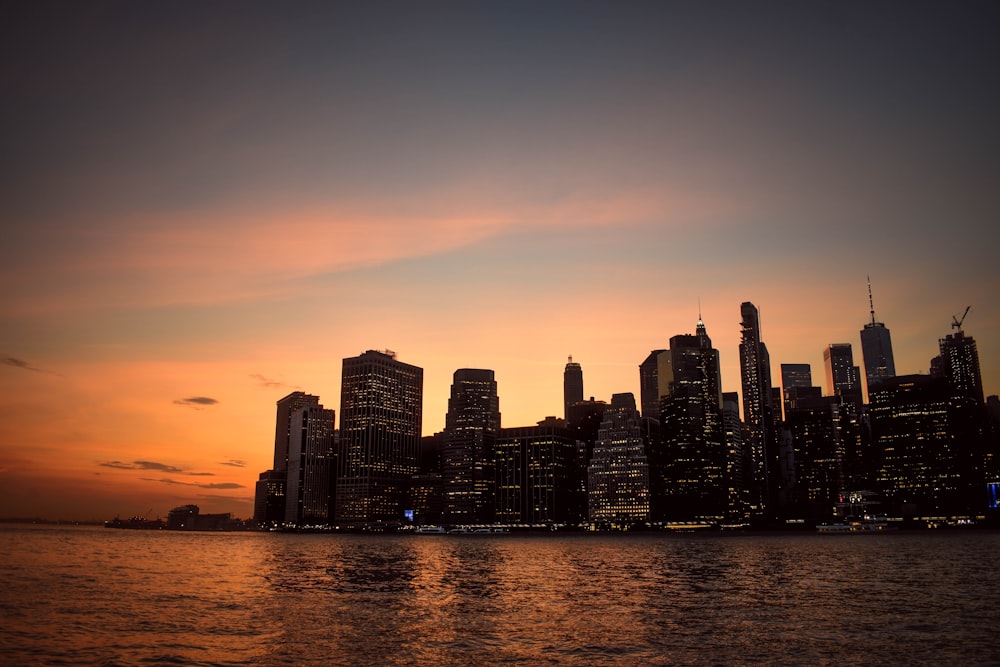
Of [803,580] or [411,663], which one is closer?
[411,663]

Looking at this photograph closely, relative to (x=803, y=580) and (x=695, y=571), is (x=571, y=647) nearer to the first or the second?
(x=803, y=580)

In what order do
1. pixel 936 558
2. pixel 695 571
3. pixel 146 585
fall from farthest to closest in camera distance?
pixel 936 558, pixel 695 571, pixel 146 585

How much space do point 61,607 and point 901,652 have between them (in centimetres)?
6197

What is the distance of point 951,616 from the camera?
56938mm

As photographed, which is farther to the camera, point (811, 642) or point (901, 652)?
point (811, 642)

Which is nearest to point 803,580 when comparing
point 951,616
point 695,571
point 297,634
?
point 695,571

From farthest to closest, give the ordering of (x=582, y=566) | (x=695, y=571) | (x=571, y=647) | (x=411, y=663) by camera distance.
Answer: (x=582, y=566), (x=695, y=571), (x=571, y=647), (x=411, y=663)

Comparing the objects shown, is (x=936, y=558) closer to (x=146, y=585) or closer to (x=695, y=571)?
(x=695, y=571)

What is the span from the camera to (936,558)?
5423 inches

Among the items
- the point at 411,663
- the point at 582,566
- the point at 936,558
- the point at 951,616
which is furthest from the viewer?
the point at 936,558

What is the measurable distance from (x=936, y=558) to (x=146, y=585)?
12666 centimetres

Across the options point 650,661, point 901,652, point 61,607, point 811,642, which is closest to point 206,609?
point 61,607

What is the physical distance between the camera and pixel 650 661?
40.7 m

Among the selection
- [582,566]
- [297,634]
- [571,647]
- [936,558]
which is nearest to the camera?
[571,647]
